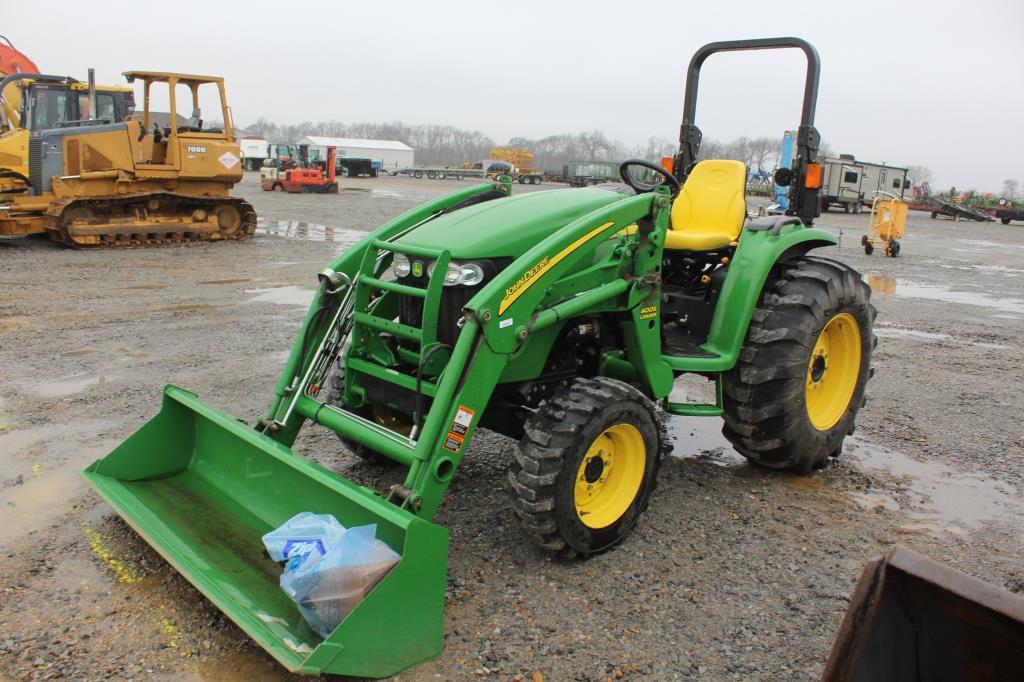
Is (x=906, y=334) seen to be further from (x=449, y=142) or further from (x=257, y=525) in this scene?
(x=449, y=142)

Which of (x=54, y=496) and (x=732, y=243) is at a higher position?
(x=732, y=243)

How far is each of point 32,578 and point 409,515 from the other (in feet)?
5.54

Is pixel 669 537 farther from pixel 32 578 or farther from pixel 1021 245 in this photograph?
pixel 1021 245

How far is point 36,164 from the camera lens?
13195mm

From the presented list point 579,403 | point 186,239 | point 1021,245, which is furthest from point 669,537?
point 1021,245

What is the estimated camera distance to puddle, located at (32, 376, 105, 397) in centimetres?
563

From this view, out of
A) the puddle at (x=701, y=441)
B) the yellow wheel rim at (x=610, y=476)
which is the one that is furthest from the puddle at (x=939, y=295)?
the yellow wheel rim at (x=610, y=476)

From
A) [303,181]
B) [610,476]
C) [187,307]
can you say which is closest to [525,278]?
[610,476]

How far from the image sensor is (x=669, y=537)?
152 inches

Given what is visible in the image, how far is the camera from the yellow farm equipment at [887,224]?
17031 millimetres

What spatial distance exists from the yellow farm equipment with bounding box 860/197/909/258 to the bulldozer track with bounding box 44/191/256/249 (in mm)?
12789

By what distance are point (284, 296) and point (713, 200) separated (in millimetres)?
6120

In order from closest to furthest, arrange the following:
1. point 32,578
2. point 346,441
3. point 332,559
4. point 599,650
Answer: point 332,559 < point 599,650 < point 32,578 < point 346,441

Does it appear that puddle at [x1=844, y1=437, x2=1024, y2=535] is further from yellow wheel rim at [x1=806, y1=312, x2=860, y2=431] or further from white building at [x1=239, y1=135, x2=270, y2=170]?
white building at [x1=239, y1=135, x2=270, y2=170]
